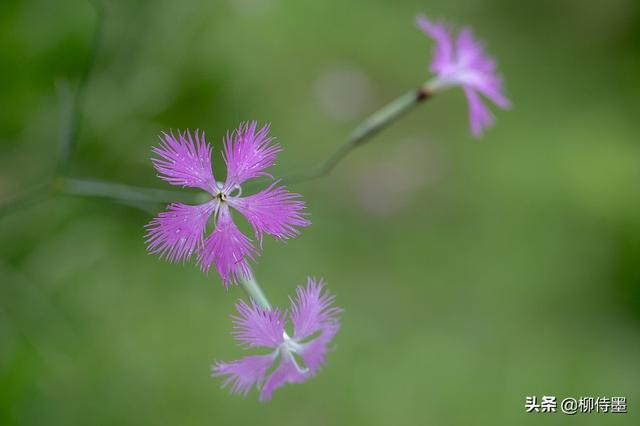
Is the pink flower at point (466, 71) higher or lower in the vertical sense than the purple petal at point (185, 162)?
higher

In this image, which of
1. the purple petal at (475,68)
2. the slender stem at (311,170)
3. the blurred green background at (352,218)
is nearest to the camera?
the slender stem at (311,170)

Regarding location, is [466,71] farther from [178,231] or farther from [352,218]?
[352,218]

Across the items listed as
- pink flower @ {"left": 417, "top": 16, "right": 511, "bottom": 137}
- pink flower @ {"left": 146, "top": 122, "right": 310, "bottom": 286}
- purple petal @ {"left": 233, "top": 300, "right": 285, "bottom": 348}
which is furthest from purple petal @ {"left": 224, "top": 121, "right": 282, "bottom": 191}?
pink flower @ {"left": 417, "top": 16, "right": 511, "bottom": 137}

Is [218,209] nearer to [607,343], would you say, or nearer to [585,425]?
[585,425]

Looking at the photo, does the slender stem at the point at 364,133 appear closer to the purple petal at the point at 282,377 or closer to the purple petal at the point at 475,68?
the purple petal at the point at 475,68

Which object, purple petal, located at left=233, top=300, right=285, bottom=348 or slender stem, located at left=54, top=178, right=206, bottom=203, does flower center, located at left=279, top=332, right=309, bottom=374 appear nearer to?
purple petal, located at left=233, top=300, right=285, bottom=348

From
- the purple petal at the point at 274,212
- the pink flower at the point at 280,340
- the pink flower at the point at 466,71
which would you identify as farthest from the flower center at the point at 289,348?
the pink flower at the point at 466,71

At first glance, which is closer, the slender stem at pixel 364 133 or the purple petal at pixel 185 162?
the purple petal at pixel 185 162

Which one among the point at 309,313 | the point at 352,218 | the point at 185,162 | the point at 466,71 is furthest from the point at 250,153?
the point at 352,218
